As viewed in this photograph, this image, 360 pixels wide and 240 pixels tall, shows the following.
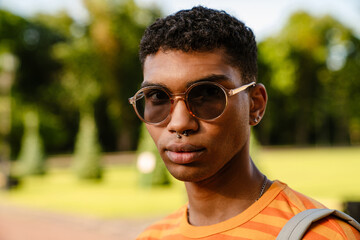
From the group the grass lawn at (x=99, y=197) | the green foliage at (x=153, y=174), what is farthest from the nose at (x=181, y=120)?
the green foliage at (x=153, y=174)

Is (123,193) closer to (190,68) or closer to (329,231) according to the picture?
(190,68)

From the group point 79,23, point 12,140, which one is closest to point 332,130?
point 79,23

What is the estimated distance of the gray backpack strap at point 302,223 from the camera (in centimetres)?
117

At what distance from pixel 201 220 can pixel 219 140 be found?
0.37 metres

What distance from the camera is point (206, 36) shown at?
1.40 meters

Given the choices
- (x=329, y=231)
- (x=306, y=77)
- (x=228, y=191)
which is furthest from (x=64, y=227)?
(x=306, y=77)

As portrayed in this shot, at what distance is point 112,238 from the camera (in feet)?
29.1

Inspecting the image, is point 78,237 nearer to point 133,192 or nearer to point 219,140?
point 133,192

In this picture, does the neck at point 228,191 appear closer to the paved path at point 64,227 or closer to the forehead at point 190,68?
the forehead at point 190,68

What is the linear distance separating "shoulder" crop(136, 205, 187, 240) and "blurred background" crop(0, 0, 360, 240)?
3.24 ft

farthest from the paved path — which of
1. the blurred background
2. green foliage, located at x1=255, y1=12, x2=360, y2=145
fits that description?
green foliage, located at x1=255, y1=12, x2=360, y2=145

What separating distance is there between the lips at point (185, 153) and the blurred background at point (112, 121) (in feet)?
3.83

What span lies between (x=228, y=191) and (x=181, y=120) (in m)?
0.35

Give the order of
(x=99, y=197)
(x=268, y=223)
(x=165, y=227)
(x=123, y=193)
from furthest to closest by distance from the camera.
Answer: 1. (x=123, y=193)
2. (x=99, y=197)
3. (x=165, y=227)
4. (x=268, y=223)
